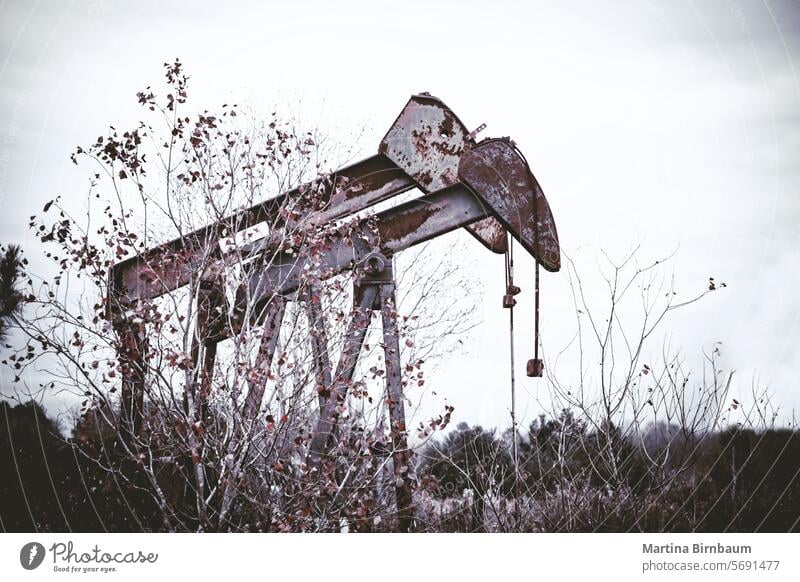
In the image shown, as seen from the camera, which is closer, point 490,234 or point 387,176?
point 387,176

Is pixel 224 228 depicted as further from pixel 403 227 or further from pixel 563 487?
pixel 563 487

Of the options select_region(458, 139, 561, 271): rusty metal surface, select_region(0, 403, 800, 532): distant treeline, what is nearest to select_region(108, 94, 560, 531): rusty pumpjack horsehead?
select_region(458, 139, 561, 271): rusty metal surface

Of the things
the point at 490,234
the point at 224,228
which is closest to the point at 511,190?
the point at 490,234

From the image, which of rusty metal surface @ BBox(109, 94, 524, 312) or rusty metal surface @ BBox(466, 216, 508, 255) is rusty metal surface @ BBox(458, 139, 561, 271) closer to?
rusty metal surface @ BBox(109, 94, 524, 312)

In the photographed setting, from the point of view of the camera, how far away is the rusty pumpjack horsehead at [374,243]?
13.9 ft

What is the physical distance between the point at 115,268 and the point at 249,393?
1.30 meters

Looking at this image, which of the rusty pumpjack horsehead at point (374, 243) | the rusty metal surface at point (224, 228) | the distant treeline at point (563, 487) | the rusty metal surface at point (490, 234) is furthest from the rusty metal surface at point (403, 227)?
the distant treeline at point (563, 487)

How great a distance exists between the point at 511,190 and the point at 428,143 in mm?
560

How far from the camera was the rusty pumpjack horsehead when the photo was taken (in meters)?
4.25

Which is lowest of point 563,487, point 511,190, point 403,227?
point 563,487

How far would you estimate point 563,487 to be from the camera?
16.2 feet

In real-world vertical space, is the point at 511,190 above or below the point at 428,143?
below

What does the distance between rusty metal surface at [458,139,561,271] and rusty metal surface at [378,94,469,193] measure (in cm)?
20

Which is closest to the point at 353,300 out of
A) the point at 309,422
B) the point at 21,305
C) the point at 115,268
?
the point at 309,422
